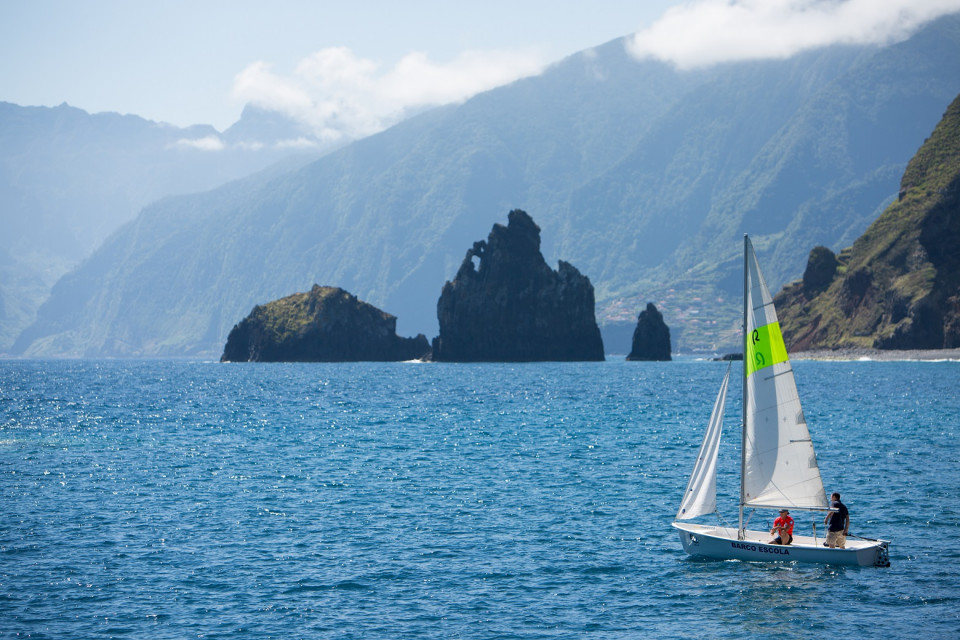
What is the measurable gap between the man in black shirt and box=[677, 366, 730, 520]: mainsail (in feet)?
14.8

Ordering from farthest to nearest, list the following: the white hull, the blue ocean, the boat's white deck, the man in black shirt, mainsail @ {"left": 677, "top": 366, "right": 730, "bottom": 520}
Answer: mainsail @ {"left": 677, "top": 366, "right": 730, "bottom": 520} < the boat's white deck < the man in black shirt < the white hull < the blue ocean

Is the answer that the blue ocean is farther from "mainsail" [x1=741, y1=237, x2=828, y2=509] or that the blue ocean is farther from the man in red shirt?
"mainsail" [x1=741, y1=237, x2=828, y2=509]

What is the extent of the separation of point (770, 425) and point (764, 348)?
317 cm

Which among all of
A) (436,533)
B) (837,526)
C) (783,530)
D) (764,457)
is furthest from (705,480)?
(436,533)

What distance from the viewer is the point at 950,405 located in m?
110

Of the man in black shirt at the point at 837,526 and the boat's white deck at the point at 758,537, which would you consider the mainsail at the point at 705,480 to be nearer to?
the boat's white deck at the point at 758,537

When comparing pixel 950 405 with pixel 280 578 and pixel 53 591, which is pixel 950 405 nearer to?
pixel 280 578

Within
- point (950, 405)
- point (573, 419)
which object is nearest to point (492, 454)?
point (573, 419)

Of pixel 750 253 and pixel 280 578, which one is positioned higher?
pixel 750 253

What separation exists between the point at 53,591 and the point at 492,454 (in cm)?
4240

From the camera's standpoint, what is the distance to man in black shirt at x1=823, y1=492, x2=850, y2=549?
40719 millimetres

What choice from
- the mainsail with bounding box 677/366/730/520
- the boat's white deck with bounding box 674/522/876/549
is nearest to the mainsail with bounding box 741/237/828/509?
the mainsail with bounding box 677/366/730/520

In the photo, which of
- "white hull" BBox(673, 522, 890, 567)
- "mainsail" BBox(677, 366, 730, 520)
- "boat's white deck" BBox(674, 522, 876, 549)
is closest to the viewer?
"white hull" BBox(673, 522, 890, 567)

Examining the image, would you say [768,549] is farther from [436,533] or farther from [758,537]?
[436,533]
